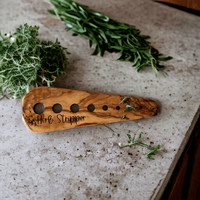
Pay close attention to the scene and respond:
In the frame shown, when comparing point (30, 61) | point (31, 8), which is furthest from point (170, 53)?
point (31, 8)

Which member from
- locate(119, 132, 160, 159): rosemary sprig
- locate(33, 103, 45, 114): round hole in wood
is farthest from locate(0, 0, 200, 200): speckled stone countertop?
locate(33, 103, 45, 114): round hole in wood

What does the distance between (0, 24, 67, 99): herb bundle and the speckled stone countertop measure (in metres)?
0.12

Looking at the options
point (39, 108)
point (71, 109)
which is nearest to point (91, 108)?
point (71, 109)

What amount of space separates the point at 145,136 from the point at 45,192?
1.54 ft

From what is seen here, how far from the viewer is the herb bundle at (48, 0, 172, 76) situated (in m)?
0.77

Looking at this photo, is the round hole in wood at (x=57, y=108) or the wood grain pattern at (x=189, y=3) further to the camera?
the wood grain pattern at (x=189, y=3)

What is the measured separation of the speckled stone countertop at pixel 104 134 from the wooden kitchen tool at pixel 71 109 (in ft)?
0.21

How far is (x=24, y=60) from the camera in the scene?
621 mm

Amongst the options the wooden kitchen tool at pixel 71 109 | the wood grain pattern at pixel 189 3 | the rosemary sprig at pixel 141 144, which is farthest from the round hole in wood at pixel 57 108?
→ the wood grain pattern at pixel 189 3

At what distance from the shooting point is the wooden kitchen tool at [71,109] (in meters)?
0.62

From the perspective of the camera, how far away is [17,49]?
0.63 meters

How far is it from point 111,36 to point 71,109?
39 centimetres

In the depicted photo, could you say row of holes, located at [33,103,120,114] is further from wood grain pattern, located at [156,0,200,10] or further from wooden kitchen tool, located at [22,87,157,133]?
wood grain pattern, located at [156,0,200,10]

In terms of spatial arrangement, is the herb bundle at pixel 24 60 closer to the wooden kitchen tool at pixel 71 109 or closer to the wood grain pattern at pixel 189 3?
the wooden kitchen tool at pixel 71 109
